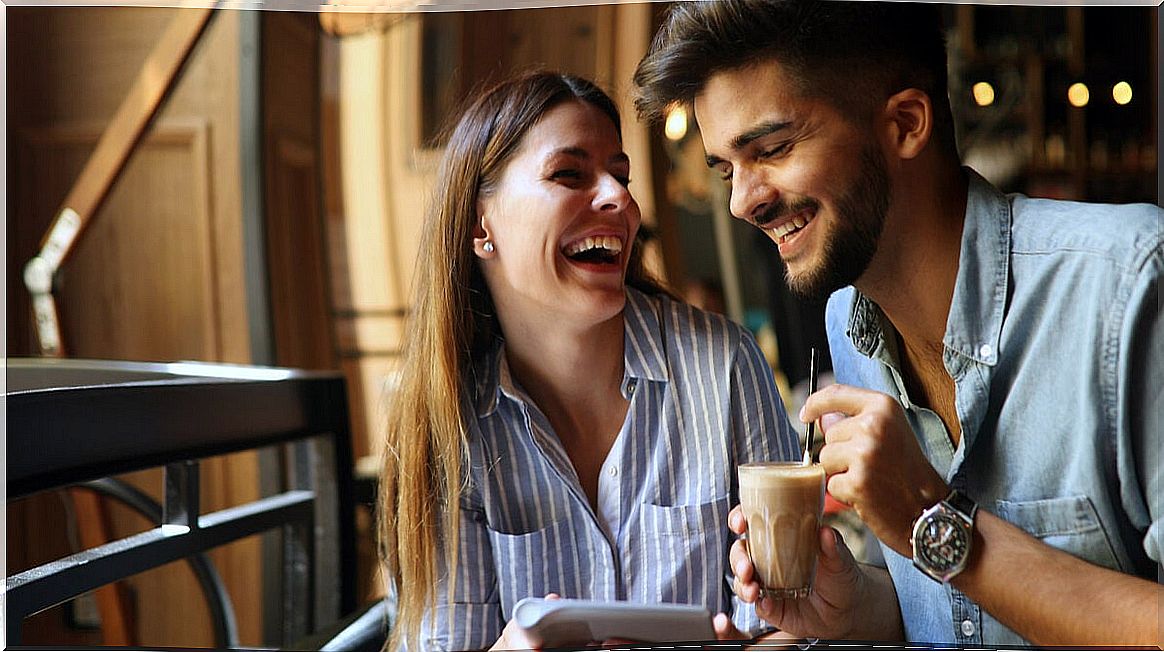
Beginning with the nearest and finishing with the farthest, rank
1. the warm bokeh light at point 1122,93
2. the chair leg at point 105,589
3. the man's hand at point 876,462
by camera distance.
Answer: the man's hand at point 876,462 < the warm bokeh light at point 1122,93 < the chair leg at point 105,589

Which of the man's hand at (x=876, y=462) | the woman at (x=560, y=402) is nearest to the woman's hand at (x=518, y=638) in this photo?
the woman at (x=560, y=402)

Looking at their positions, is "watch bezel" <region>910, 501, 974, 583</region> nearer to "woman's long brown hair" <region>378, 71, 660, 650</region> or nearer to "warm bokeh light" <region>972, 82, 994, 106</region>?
"woman's long brown hair" <region>378, 71, 660, 650</region>

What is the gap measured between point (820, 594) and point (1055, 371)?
0.23 m

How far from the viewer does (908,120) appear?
0.72 meters

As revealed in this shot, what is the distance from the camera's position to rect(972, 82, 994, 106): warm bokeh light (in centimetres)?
110

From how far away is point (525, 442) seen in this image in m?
0.77

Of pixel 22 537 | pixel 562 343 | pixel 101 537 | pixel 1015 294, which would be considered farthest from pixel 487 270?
pixel 22 537

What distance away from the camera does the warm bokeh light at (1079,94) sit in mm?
894

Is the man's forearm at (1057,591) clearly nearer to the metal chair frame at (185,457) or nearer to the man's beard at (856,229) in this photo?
the man's beard at (856,229)

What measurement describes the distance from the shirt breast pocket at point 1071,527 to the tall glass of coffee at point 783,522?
156 mm

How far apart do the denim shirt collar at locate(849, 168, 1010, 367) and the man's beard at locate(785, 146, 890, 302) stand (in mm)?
25

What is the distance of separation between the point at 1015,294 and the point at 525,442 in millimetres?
371

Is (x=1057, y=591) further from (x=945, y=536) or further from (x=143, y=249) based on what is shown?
(x=143, y=249)

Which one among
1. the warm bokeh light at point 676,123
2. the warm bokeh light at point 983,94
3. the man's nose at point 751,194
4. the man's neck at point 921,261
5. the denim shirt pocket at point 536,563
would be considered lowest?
the denim shirt pocket at point 536,563
